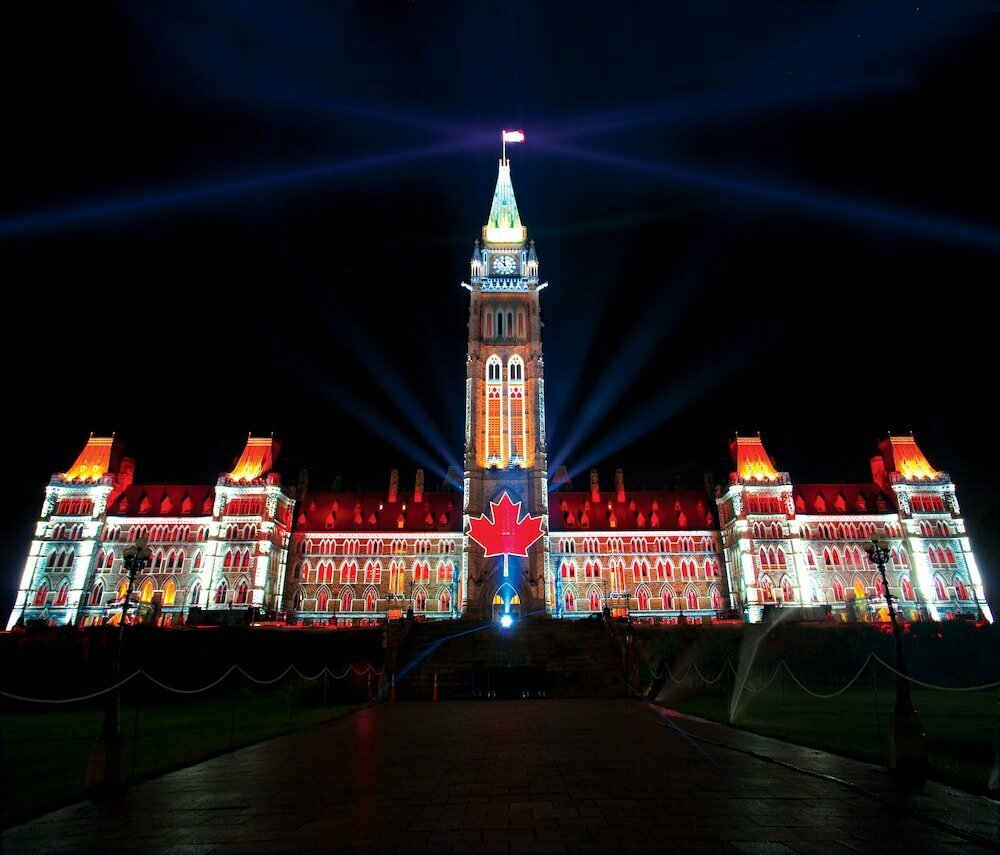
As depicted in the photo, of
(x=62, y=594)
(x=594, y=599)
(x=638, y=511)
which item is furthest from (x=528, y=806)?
(x=62, y=594)

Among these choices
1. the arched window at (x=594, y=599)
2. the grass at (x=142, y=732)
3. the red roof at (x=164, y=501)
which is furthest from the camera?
the red roof at (x=164, y=501)

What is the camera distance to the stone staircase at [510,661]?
2680cm

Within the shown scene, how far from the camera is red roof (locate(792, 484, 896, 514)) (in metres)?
63.3

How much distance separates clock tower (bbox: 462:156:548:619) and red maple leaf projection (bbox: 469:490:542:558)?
4981 millimetres

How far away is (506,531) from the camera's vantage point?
172ft

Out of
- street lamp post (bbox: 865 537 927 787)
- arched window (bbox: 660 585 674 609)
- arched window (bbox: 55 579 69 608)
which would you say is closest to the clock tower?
arched window (bbox: 660 585 674 609)

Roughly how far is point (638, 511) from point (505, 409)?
66.6ft

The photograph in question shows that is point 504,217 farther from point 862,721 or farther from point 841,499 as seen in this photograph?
point 862,721

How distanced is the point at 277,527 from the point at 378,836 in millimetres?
58956

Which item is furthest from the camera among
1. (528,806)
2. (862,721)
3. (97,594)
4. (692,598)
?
(692,598)

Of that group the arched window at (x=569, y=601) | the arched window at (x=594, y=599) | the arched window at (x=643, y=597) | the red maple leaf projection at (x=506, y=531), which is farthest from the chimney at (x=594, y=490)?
the red maple leaf projection at (x=506, y=531)

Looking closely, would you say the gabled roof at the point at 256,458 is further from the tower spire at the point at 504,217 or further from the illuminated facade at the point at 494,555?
the tower spire at the point at 504,217

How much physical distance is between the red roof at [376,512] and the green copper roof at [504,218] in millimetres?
34956

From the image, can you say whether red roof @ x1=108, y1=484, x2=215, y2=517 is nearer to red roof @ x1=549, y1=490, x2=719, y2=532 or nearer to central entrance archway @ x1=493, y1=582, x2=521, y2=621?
central entrance archway @ x1=493, y1=582, x2=521, y2=621
